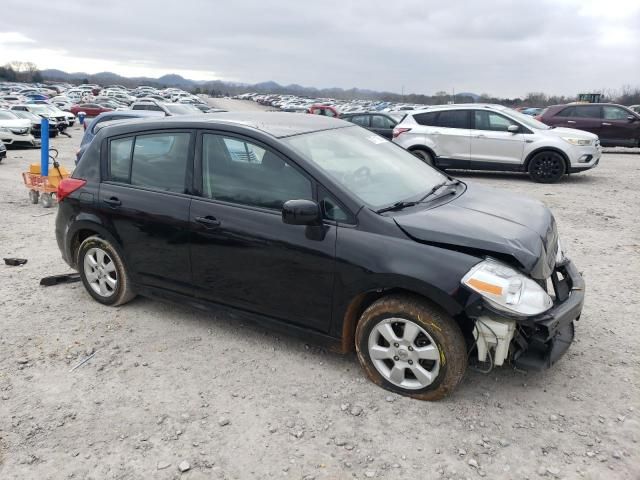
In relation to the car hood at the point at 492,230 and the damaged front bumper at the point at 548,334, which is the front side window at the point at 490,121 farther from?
the damaged front bumper at the point at 548,334

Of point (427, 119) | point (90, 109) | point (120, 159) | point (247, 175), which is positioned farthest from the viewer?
point (90, 109)

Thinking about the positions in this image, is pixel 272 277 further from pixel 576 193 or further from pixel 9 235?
pixel 576 193

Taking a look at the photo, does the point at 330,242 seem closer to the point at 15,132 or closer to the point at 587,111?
the point at 587,111

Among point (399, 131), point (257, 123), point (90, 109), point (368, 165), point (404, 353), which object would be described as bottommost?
point (404, 353)

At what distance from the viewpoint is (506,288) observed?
9.79ft

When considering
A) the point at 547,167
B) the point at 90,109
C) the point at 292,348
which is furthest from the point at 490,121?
the point at 90,109

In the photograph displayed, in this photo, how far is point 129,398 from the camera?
11.3 feet

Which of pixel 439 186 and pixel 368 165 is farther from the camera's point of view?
pixel 439 186

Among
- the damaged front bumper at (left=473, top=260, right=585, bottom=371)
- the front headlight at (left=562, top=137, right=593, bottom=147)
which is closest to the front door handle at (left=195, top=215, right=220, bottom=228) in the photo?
the damaged front bumper at (left=473, top=260, right=585, bottom=371)

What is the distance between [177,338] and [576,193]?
341 inches

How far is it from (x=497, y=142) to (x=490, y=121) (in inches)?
19.6

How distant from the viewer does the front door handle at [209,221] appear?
3.84 m

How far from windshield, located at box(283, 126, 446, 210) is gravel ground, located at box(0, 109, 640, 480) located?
126cm

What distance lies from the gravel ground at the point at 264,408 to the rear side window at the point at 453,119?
763 centimetres
